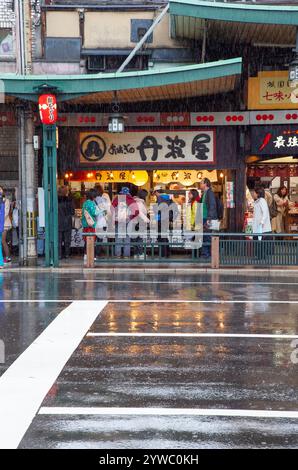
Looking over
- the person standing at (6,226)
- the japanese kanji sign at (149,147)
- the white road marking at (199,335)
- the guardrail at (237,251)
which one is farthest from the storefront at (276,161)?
the white road marking at (199,335)

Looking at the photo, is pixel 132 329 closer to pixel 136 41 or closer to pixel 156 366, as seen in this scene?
pixel 156 366

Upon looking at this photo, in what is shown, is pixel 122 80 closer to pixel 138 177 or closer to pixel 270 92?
pixel 138 177

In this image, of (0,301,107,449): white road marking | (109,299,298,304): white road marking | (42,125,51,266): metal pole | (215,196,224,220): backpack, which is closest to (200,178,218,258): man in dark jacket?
(215,196,224,220): backpack

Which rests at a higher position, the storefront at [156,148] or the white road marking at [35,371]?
the storefront at [156,148]

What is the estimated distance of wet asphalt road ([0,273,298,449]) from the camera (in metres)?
5.67

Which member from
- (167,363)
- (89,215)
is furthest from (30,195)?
(167,363)

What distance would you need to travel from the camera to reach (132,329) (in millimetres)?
9812

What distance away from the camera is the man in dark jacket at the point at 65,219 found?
19.6 meters

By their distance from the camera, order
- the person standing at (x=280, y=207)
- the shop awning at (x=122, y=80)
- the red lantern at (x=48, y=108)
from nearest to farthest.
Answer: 1. the shop awning at (x=122, y=80)
2. the red lantern at (x=48, y=108)
3. the person standing at (x=280, y=207)

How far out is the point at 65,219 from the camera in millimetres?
19672

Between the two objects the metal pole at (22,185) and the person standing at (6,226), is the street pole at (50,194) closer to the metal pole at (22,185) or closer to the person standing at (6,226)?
the metal pole at (22,185)

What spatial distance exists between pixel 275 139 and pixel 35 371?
14.2 m

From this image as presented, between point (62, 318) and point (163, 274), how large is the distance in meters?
6.55

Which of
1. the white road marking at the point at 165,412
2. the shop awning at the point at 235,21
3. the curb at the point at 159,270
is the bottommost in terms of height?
the white road marking at the point at 165,412
